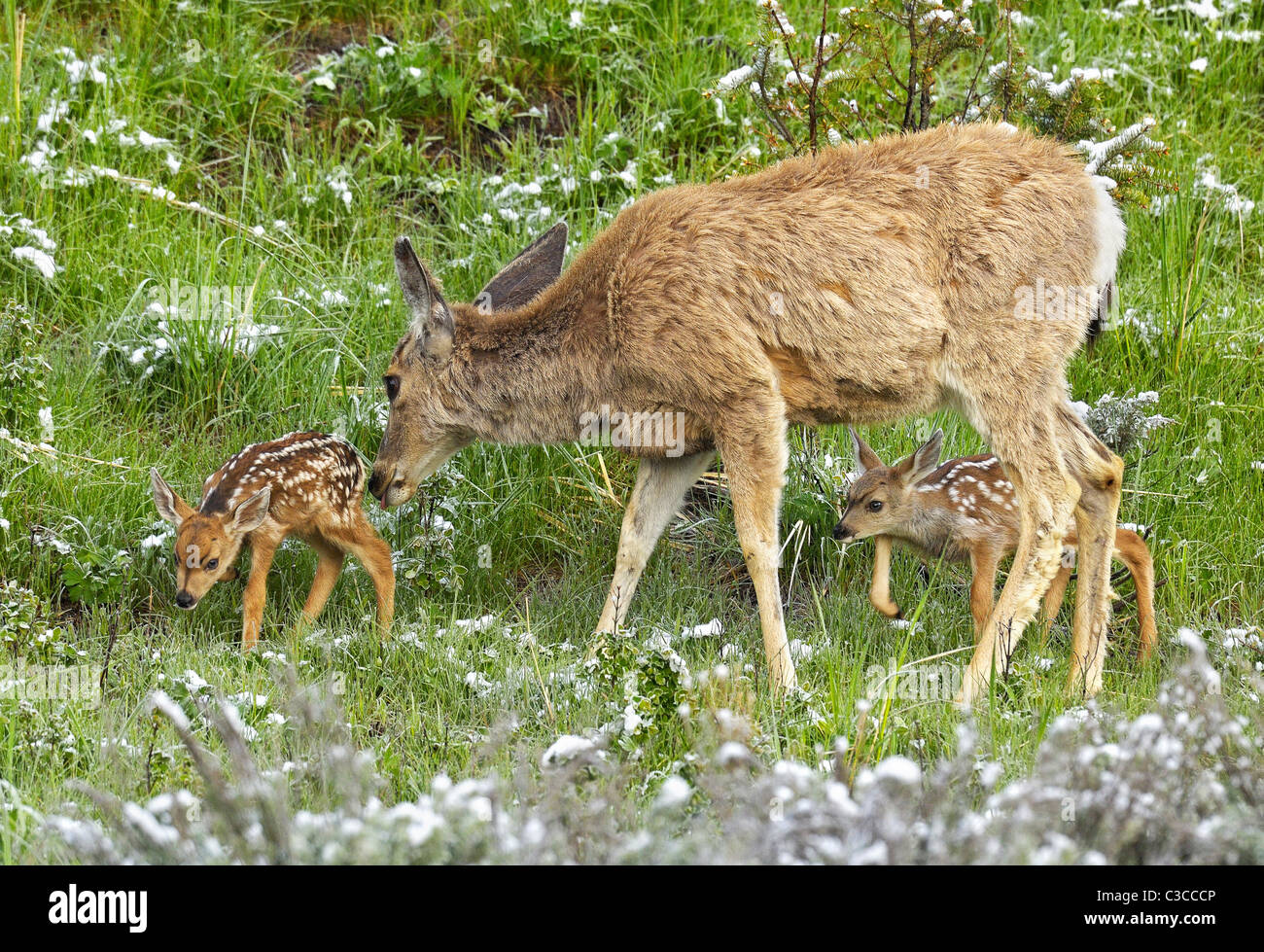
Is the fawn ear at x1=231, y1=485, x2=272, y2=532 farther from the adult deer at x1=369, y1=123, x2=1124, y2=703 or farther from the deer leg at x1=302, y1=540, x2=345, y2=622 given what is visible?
the adult deer at x1=369, y1=123, x2=1124, y2=703

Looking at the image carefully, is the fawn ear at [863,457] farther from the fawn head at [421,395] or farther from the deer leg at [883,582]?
the fawn head at [421,395]

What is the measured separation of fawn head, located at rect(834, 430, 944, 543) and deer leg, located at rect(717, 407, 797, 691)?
0.71 meters

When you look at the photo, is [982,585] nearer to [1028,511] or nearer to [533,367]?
[1028,511]

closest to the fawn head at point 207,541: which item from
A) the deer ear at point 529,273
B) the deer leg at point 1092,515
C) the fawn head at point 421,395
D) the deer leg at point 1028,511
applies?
the fawn head at point 421,395

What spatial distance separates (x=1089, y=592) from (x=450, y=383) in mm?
2801

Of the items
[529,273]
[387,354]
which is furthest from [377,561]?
[387,354]

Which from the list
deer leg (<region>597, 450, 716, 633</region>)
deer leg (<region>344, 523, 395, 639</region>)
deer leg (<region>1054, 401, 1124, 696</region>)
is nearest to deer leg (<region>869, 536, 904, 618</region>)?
deer leg (<region>1054, 401, 1124, 696</region>)

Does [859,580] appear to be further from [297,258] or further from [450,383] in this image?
[297,258]

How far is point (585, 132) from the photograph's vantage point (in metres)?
8.58

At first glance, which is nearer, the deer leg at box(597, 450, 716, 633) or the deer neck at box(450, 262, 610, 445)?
the deer neck at box(450, 262, 610, 445)

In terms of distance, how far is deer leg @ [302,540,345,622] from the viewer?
247 inches

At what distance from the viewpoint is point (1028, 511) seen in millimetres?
5805

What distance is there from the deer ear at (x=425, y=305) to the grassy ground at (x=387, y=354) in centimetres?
101

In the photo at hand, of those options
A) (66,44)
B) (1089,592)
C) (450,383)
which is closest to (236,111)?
(66,44)
